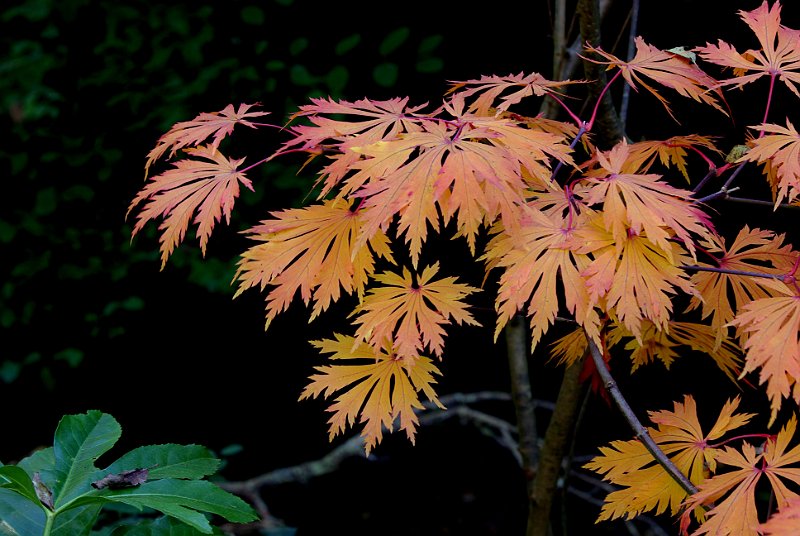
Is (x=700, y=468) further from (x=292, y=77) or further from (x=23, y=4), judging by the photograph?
(x=23, y=4)

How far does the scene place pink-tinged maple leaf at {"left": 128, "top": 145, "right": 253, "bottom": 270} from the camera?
915 mm

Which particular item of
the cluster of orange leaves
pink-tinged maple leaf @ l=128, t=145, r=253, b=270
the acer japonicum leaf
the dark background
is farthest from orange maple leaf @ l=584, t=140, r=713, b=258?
the dark background

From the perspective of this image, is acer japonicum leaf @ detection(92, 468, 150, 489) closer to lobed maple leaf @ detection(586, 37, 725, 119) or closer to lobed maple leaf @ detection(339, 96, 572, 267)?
lobed maple leaf @ detection(339, 96, 572, 267)

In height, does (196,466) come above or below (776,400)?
below

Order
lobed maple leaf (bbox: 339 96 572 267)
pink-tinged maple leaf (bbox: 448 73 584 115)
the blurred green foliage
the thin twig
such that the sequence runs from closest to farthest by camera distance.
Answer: lobed maple leaf (bbox: 339 96 572 267) < the thin twig < pink-tinged maple leaf (bbox: 448 73 584 115) < the blurred green foliage

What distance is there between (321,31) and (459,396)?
1115 mm

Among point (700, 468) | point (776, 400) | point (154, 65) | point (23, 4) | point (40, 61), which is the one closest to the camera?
point (776, 400)

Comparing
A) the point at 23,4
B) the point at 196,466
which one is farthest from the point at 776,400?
the point at 23,4

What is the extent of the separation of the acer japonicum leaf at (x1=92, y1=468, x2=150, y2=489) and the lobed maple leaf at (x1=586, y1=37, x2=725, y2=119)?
75cm

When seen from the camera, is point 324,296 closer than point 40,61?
Yes

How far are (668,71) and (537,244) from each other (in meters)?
0.33

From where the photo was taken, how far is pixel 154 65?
2.28 m

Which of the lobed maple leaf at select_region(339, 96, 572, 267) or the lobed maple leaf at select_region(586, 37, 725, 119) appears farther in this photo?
the lobed maple leaf at select_region(586, 37, 725, 119)

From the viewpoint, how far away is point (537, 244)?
80 cm
